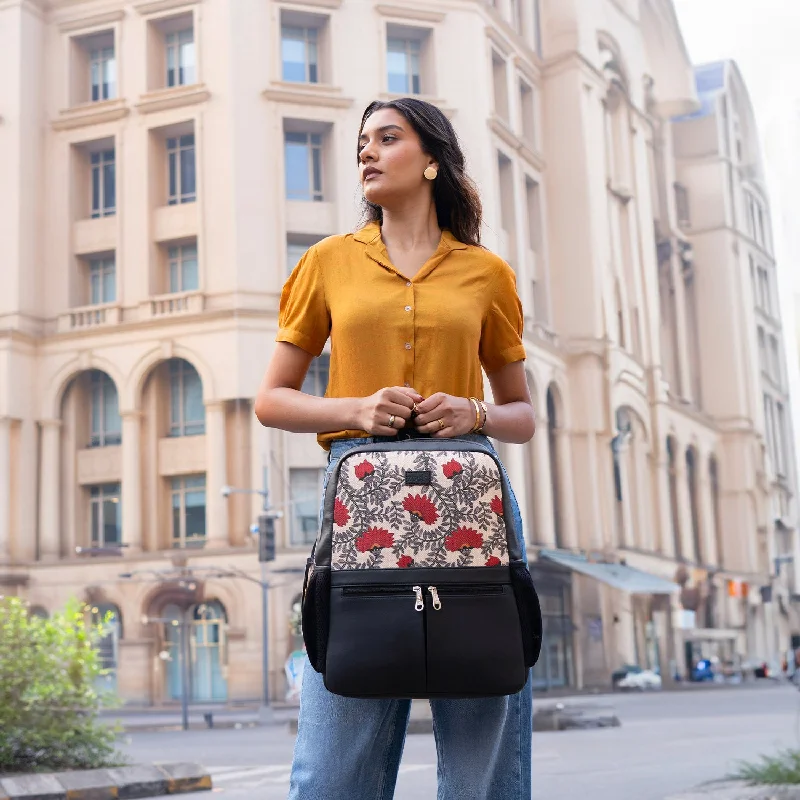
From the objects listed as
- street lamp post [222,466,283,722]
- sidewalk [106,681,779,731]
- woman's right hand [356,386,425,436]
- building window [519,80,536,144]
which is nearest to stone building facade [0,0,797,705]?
building window [519,80,536,144]

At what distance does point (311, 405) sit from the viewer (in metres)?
2.38

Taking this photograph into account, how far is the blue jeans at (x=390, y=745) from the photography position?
2.27 m

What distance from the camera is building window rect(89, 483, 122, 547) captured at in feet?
136

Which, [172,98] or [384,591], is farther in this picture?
[172,98]

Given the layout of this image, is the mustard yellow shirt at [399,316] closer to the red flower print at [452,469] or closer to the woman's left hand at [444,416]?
the woman's left hand at [444,416]

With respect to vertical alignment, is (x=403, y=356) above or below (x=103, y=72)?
below

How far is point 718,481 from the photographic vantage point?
63.1 m

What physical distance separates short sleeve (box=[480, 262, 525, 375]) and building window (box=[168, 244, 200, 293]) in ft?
132

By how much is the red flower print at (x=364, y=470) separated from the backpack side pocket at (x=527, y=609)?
0.88ft

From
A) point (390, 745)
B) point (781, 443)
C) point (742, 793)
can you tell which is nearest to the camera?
point (390, 745)

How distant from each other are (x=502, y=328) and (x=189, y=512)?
3909cm

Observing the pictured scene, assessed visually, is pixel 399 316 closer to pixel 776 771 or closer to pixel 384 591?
pixel 384 591

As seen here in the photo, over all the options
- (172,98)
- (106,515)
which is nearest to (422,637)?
(106,515)

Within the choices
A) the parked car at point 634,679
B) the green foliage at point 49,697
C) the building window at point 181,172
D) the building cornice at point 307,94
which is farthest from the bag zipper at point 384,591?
the parked car at point 634,679
